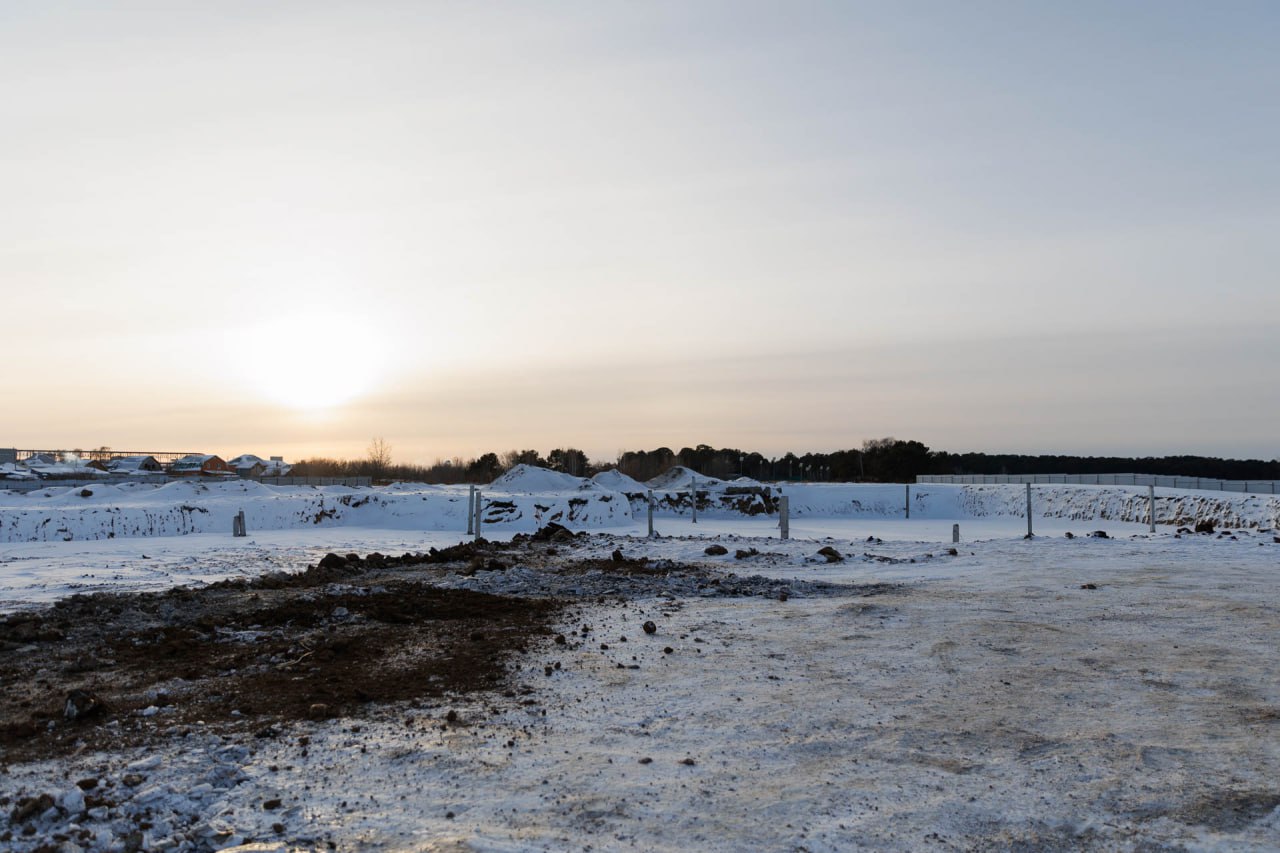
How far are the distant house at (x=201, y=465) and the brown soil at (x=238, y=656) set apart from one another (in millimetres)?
64351

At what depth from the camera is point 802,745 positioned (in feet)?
20.2

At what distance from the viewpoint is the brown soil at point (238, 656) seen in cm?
662

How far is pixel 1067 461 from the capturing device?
75688 millimetres

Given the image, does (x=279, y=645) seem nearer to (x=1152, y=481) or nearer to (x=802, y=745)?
(x=802, y=745)

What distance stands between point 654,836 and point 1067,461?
78.6 metres

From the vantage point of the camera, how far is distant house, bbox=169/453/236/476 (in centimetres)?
7331

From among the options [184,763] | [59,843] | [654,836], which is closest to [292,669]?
[184,763]

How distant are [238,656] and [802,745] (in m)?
5.33

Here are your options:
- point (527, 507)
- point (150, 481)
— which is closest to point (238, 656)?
point (527, 507)

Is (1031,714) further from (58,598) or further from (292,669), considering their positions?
(58,598)

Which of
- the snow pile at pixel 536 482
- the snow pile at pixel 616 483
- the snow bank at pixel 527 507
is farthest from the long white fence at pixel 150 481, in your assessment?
the snow pile at pixel 616 483

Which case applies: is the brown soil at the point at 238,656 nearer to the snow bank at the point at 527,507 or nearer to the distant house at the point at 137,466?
the snow bank at the point at 527,507

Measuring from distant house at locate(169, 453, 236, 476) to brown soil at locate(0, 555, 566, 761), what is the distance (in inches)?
2534

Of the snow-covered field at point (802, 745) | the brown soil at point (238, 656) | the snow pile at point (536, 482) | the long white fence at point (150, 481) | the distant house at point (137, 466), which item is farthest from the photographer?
the distant house at point (137, 466)
